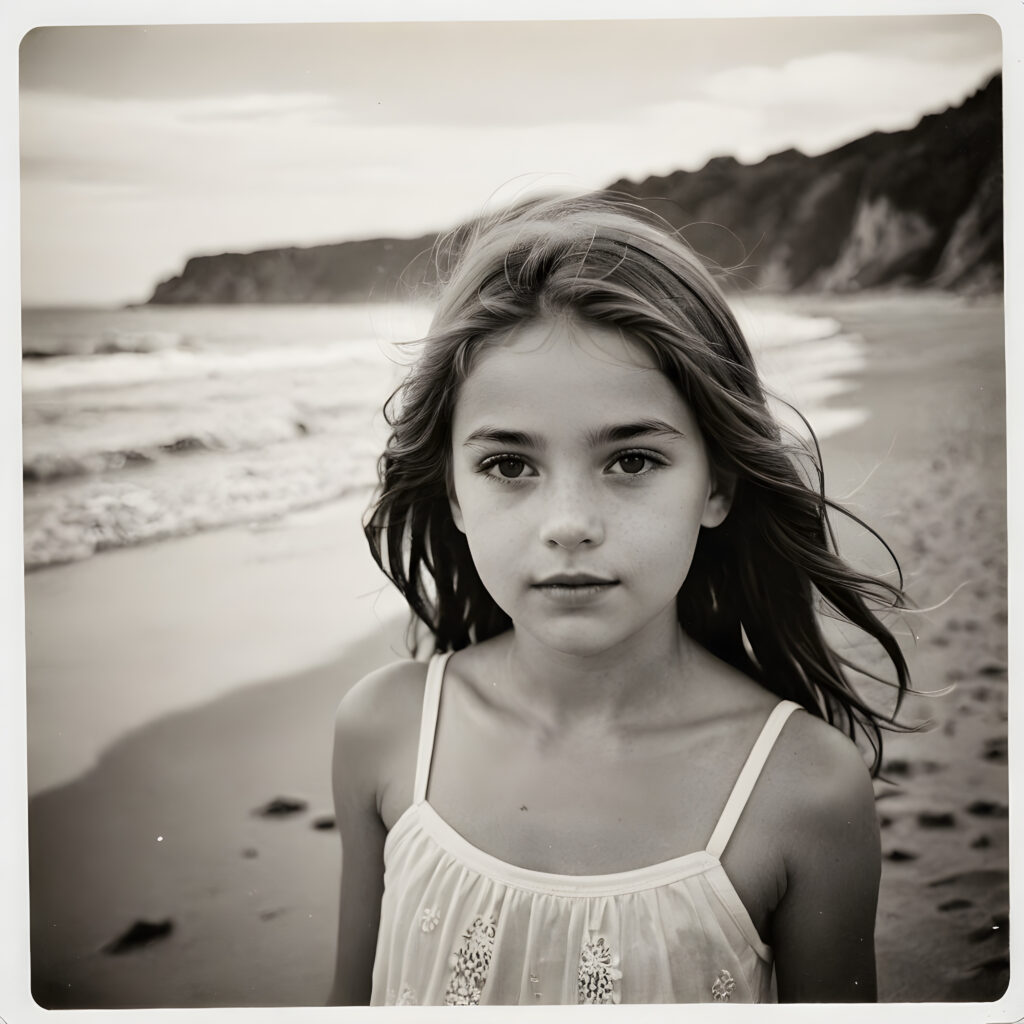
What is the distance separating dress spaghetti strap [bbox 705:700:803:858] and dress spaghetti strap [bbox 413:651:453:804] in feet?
1.08

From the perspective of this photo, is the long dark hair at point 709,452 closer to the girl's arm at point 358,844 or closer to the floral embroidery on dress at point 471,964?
the girl's arm at point 358,844

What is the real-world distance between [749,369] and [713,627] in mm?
310

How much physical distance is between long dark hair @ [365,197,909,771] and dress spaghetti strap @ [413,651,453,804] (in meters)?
0.04

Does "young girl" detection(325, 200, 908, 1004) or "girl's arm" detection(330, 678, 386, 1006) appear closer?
"young girl" detection(325, 200, 908, 1004)

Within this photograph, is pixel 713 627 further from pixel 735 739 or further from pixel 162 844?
pixel 162 844

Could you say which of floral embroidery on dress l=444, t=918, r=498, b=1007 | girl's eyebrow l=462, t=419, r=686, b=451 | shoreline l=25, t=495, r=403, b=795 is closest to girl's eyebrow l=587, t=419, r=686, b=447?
girl's eyebrow l=462, t=419, r=686, b=451

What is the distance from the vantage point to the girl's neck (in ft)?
4.17

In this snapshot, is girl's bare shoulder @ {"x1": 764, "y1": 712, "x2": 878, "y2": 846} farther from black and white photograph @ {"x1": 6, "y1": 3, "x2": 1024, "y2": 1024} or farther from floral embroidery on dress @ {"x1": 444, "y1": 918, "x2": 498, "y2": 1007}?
floral embroidery on dress @ {"x1": 444, "y1": 918, "x2": 498, "y2": 1007}

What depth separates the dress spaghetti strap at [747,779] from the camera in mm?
1218

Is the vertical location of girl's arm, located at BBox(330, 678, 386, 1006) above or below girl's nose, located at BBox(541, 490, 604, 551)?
below

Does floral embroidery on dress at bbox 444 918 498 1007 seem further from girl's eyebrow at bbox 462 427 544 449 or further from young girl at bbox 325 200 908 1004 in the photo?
girl's eyebrow at bbox 462 427 544 449

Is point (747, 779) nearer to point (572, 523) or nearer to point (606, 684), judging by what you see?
point (606, 684)

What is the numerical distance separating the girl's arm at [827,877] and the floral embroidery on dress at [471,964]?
0.32 m

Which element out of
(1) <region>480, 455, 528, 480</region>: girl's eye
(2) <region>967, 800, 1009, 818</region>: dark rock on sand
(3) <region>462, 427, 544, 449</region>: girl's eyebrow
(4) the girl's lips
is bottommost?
(2) <region>967, 800, 1009, 818</region>: dark rock on sand
